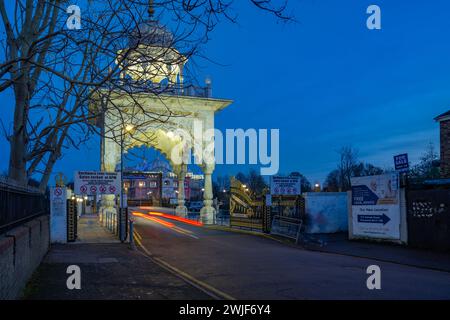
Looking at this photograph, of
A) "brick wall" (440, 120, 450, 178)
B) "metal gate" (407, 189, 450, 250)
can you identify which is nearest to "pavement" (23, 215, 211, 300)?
"metal gate" (407, 189, 450, 250)

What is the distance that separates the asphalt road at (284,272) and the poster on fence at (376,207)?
383 centimetres

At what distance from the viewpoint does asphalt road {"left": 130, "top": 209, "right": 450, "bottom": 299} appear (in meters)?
10.6

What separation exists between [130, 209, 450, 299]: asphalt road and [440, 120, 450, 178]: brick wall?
1238 centimetres

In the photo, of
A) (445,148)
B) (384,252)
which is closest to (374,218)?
(384,252)

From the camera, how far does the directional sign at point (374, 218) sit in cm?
2188

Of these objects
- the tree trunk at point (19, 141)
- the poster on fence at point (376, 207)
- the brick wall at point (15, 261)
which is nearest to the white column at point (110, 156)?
the poster on fence at point (376, 207)

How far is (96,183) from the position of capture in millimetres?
24391

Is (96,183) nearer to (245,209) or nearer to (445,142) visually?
(245,209)

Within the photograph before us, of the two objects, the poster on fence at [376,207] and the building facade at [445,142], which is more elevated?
the building facade at [445,142]

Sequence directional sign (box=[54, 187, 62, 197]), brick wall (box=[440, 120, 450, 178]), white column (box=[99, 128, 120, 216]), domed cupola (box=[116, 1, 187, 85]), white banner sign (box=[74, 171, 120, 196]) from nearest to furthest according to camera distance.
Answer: domed cupola (box=[116, 1, 187, 85]), directional sign (box=[54, 187, 62, 197]), white banner sign (box=[74, 171, 120, 196]), brick wall (box=[440, 120, 450, 178]), white column (box=[99, 128, 120, 216])

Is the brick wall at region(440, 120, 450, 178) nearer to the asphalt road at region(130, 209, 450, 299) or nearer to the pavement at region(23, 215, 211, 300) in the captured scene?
the asphalt road at region(130, 209, 450, 299)

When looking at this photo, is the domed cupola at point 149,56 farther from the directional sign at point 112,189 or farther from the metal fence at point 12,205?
the directional sign at point 112,189
